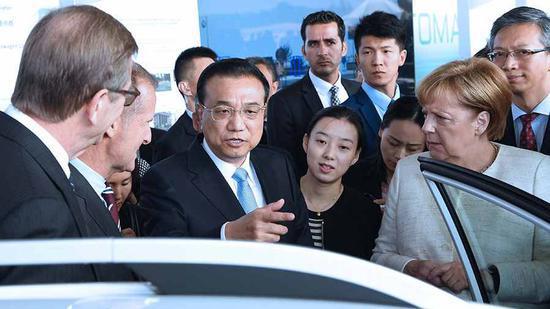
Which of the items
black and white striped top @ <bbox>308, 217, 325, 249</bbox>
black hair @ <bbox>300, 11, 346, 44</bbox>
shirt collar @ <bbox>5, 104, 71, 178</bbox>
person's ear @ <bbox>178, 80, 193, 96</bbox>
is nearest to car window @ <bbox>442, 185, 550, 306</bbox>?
shirt collar @ <bbox>5, 104, 71, 178</bbox>

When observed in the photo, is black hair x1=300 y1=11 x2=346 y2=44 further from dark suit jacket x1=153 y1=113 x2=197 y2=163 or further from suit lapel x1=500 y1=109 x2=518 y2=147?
suit lapel x1=500 y1=109 x2=518 y2=147

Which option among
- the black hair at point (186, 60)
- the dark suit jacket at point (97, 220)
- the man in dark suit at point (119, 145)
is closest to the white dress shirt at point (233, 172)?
the man in dark suit at point (119, 145)

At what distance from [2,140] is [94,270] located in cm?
38

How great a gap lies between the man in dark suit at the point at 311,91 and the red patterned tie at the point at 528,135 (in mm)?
1290

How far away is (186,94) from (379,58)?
1528mm

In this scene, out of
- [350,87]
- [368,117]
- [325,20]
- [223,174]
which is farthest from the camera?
[350,87]

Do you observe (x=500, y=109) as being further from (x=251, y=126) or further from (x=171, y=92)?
(x=171, y=92)

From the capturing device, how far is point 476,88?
10.8ft

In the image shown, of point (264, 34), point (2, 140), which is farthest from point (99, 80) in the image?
point (264, 34)

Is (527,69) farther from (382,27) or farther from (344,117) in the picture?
(382,27)

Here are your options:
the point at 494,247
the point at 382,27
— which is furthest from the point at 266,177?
the point at 382,27

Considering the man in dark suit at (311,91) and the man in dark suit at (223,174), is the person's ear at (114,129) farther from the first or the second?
the man in dark suit at (311,91)

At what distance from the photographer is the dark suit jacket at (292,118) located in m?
5.17

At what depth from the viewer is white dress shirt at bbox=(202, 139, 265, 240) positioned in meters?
3.38
